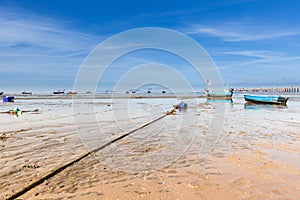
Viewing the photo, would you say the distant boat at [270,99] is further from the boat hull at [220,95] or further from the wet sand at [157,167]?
the wet sand at [157,167]

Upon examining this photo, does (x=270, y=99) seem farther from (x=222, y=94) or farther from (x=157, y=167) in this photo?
(x=157, y=167)

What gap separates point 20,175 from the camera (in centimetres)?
528

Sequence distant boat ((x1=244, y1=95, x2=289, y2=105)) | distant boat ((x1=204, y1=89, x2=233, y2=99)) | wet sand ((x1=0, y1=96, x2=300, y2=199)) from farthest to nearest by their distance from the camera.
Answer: distant boat ((x1=204, y1=89, x2=233, y2=99)), distant boat ((x1=244, y1=95, x2=289, y2=105)), wet sand ((x1=0, y1=96, x2=300, y2=199))

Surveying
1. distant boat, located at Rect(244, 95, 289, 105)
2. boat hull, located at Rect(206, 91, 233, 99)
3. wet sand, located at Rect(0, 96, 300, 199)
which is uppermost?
boat hull, located at Rect(206, 91, 233, 99)

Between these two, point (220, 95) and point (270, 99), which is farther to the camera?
point (220, 95)

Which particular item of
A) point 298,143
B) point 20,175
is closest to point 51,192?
point 20,175

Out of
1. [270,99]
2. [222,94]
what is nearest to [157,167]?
[270,99]

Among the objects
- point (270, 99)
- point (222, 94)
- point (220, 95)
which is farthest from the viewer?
point (220, 95)

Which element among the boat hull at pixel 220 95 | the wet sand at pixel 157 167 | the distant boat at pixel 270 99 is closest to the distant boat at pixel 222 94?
the boat hull at pixel 220 95

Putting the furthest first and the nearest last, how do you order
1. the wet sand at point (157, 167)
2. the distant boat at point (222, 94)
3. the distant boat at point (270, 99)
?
1. the distant boat at point (222, 94)
2. the distant boat at point (270, 99)
3. the wet sand at point (157, 167)

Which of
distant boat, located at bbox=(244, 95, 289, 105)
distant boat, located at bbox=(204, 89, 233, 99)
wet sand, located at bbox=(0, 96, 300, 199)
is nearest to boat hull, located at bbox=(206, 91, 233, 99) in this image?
distant boat, located at bbox=(204, 89, 233, 99)

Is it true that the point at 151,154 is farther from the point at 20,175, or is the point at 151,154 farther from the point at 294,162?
the point at 294,162

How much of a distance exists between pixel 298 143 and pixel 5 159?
34.6 feet

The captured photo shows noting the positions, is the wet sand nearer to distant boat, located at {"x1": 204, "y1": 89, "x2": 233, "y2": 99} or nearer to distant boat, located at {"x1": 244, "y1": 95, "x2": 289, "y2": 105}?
distant boat, located at {"x1": 244, "y1": 95, "x2": 289, "y2": 105}
